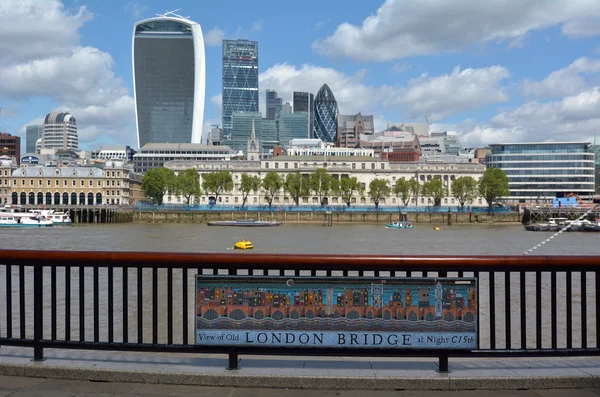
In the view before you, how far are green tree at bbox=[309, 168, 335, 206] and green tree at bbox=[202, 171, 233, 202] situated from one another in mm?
19707

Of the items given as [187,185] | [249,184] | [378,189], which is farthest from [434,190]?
[187,185]

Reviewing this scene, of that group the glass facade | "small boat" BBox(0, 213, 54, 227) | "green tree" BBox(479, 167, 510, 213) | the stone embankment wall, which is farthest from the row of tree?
"small boat" BBox(0, 213, 54, 227)

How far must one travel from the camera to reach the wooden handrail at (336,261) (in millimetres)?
7121

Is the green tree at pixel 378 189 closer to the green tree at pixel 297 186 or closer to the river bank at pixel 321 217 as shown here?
the green tree at pixel 297 186

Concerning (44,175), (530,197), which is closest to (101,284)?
(44,175)

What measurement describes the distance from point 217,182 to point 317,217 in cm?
2853

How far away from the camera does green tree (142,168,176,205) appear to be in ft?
484

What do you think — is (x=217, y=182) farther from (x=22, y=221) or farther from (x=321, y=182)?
(x=22, y=221)

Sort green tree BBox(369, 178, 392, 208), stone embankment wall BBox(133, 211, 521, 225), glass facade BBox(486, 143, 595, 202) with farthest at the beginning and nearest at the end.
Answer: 1. glass facade BBox(486, 143, 595, 202)
2. green tree BBox(369, 178, 392, 208)
3. stone embankment wall BBox(133, 211, 521, 225)

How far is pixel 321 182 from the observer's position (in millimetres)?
152250

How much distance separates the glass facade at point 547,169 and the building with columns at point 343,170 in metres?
10.2

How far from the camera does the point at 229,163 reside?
6654 inches

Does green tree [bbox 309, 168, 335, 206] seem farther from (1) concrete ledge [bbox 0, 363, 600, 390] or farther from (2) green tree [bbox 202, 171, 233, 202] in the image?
(1) concrete ledge [bbox 0, 363, 600, 390]

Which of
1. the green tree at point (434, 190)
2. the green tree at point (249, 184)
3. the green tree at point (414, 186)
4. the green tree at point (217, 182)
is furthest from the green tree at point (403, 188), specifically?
the green tree at point (217, 182)
